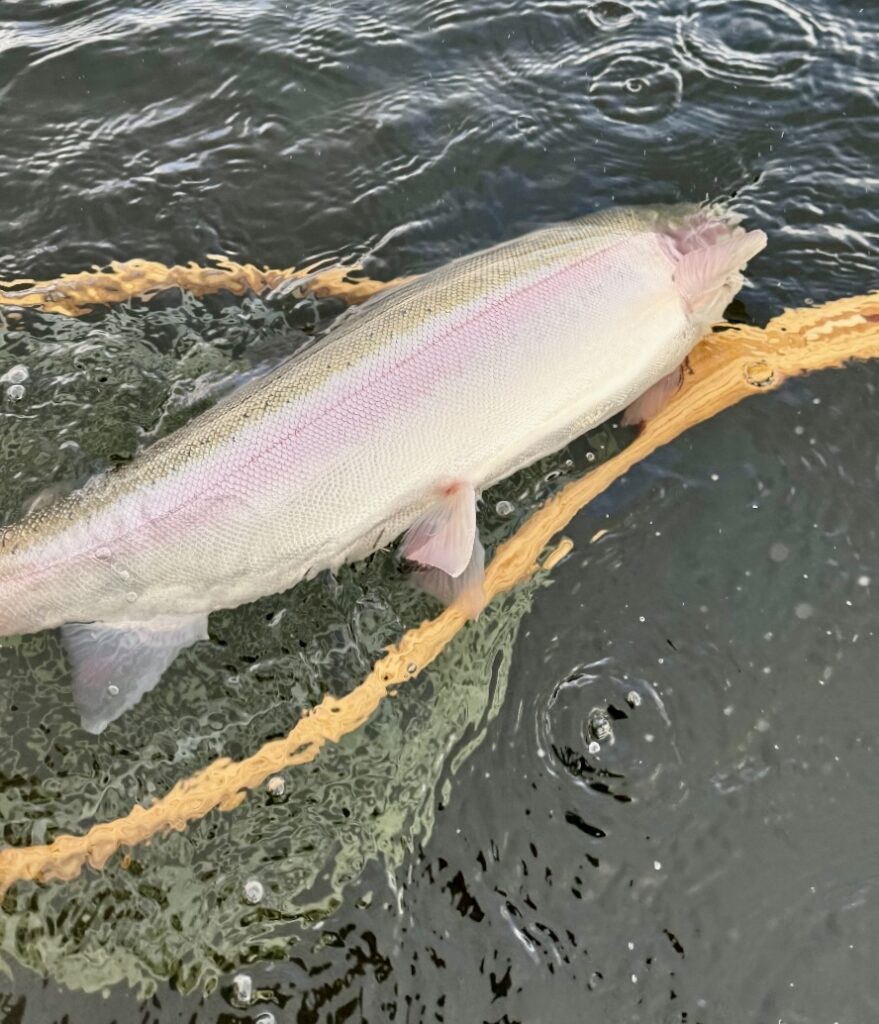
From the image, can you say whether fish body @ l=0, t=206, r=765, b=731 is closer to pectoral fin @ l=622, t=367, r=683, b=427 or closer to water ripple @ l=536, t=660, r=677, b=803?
pectoral fin @ l=622, t=367, r=683, b=427

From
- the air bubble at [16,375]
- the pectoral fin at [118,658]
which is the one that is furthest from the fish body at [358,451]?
the air bubble at [16,375]

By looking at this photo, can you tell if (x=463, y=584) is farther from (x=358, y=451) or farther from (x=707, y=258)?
(x=707, y=258)

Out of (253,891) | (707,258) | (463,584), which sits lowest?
(253,891)

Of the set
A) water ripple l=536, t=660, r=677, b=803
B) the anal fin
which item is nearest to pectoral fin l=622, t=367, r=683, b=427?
the anal fin

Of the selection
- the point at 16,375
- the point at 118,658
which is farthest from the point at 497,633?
the point at 16,375

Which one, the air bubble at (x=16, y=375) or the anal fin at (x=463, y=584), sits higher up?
the air bubble at (x=16, y=375)

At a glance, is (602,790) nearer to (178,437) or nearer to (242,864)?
(242,864)

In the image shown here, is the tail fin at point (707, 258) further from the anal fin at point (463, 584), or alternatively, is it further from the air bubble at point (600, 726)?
the air bubble at point (600, 726)
